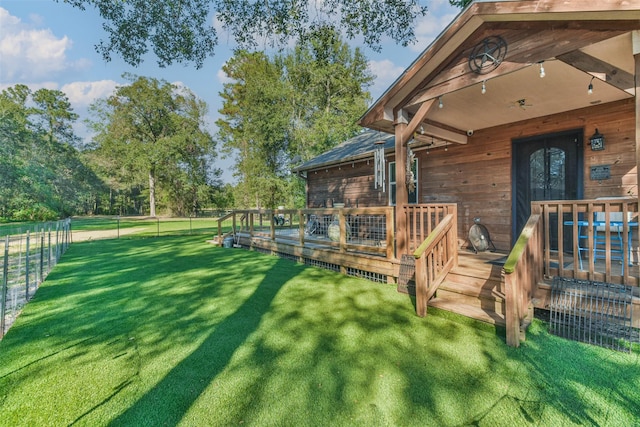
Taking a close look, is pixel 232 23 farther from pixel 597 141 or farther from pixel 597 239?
pixel 597 239

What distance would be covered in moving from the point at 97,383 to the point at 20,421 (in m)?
0.49

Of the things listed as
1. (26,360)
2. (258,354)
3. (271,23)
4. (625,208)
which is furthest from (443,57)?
(26,360)

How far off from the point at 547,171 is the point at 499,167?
79 centimetres

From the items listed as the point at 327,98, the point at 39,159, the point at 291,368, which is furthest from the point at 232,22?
the point at 39,159

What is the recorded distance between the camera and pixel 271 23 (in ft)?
18.9

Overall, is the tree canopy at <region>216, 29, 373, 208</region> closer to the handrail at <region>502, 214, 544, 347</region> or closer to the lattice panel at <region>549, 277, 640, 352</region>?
A: the handrail at <region>502, 214, 544, 347</region>

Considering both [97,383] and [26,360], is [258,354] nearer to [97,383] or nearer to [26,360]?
[97,383]

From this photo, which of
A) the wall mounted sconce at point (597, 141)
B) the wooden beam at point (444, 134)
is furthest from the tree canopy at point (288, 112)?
the wall mounted sconce at point (597, 141)

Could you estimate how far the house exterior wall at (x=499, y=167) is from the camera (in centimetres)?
448

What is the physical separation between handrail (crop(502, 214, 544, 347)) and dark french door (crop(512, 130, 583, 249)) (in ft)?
8.16

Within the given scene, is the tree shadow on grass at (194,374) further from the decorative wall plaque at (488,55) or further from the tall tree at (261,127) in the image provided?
the tall tree at (261,127)

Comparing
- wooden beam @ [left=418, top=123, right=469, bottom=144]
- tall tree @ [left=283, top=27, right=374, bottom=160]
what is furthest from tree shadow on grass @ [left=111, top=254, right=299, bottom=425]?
tall tree @ [left=283, top=27, right=374, bottom=160]

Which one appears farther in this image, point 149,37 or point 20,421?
point 149,37

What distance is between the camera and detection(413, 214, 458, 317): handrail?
3.71 meters
